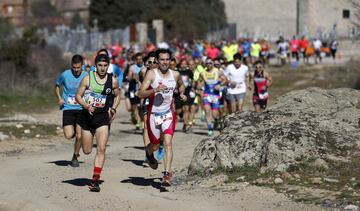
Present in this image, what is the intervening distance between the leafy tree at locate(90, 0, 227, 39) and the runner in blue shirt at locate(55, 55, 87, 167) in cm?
5633

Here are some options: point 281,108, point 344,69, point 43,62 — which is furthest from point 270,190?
point 344,69

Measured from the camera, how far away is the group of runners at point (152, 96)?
1277cm

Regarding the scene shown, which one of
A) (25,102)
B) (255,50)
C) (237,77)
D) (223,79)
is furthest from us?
(255,50)

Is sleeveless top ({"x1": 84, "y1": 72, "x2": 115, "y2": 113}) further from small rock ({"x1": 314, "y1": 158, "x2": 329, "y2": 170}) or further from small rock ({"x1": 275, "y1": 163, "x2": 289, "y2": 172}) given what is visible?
small rock ({"x1": 314, "y1": 158, "x2": 329, "y2": 170})

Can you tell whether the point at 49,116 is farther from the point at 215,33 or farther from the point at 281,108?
the point at 215,33

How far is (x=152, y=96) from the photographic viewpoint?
12844 mm

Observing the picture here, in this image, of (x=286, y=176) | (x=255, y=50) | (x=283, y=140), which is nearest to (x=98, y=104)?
(x=283, y=140)

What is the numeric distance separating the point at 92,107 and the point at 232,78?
30.2 feet

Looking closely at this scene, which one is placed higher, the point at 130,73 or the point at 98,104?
the point at 98,104

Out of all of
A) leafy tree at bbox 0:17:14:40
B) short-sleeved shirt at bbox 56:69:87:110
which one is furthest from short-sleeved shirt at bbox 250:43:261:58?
short-sleeved shirt at bbox 56:69:87:110

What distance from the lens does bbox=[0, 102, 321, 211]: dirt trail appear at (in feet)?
38.2

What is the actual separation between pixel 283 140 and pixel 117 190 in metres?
2.47

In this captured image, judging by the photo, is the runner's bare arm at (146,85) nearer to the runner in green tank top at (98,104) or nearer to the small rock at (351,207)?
the runner in green tank top at (98,104)

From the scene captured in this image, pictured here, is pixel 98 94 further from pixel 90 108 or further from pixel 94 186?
pixel 94 186
